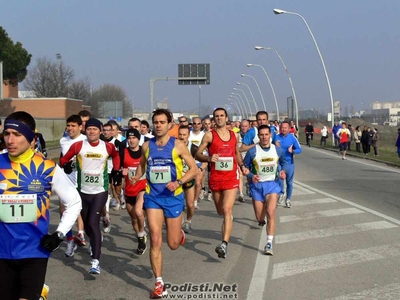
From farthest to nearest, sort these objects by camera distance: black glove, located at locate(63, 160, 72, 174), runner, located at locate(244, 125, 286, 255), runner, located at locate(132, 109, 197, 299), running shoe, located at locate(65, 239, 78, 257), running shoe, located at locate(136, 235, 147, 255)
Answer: runner, located at locate(244, 125, 286, 255) < running shoe, located at locate(136, 235, 147, 255) < running shoe, located at locate(65, 239, 78, 257) < black glove, located at locate(63, 160, 72, 174) < runner, located at locate(132, 109, 197, 299)

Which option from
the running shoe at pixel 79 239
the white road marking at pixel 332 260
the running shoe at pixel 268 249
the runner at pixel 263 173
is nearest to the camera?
the white road marking at pixel 332 260

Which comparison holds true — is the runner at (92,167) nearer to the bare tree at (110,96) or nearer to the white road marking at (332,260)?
the white road marking at (332,260)

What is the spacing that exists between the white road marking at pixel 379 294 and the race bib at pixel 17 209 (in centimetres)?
332

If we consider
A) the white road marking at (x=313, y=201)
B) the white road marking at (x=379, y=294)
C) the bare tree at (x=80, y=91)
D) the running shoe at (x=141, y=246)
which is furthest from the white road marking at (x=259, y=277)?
the bare tree at (x=80, y=91)

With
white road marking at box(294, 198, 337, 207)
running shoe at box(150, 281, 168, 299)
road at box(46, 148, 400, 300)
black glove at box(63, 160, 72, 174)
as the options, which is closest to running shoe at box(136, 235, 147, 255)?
road at box(46, 148, 400, 300)

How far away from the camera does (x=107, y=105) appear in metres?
48.2

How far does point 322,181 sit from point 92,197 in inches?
517

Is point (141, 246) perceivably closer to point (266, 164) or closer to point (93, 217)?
point (93, 217)

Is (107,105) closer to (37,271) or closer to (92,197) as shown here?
(92,197)

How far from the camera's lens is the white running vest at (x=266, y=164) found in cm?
939

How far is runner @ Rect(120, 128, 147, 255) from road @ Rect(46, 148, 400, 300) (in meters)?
0.34

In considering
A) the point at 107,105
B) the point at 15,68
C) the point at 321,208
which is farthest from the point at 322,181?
the point at 15,68

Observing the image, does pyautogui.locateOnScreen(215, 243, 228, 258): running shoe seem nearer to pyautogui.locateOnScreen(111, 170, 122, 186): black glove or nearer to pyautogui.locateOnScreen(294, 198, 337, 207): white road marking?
pyautogui.locateOnScreen(111, 170, 122, 186): black glove

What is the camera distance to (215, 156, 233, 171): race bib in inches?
357
